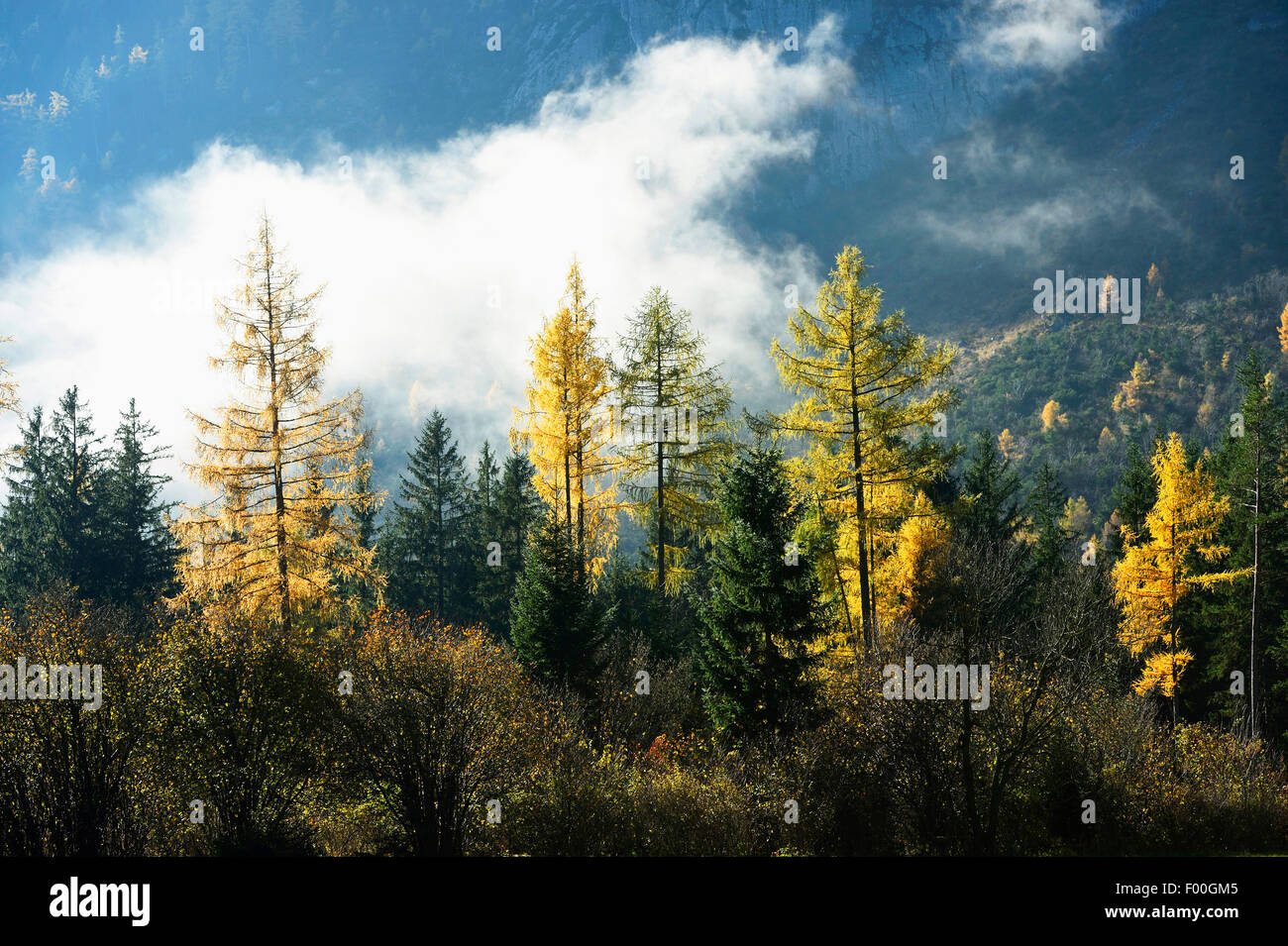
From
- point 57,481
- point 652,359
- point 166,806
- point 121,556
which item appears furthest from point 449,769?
point 57,481

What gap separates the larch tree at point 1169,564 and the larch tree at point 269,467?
28336mm

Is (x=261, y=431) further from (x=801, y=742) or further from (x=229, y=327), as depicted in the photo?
(x=801, y=742)

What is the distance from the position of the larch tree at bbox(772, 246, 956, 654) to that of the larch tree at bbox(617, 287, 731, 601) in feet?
9.38

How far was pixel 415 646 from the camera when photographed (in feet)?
47.0

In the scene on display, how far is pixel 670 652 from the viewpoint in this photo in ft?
79.1

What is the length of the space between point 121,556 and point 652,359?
1211 inches

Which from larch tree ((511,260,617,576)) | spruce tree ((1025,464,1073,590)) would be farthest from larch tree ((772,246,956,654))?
spruce tree ((1025,464,1073,590))

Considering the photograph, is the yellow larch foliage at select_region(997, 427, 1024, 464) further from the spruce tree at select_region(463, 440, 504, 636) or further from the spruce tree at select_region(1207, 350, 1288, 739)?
the spruce tree at select_region(463, 440, 504, 636)

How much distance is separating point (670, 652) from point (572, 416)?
7.97 meters

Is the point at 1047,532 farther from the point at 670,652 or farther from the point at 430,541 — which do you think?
the point at 430,541

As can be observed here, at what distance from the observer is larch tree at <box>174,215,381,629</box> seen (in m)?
20.0

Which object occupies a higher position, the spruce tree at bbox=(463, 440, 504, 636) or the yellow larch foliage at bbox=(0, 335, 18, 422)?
the yellow larch foliage at bbox=(0, 335, 18, 422)

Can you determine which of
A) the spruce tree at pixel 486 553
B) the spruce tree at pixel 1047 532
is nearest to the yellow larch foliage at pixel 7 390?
the spruce tree at pixel 486 553

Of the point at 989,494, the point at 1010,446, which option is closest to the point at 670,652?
the point at 989,494
